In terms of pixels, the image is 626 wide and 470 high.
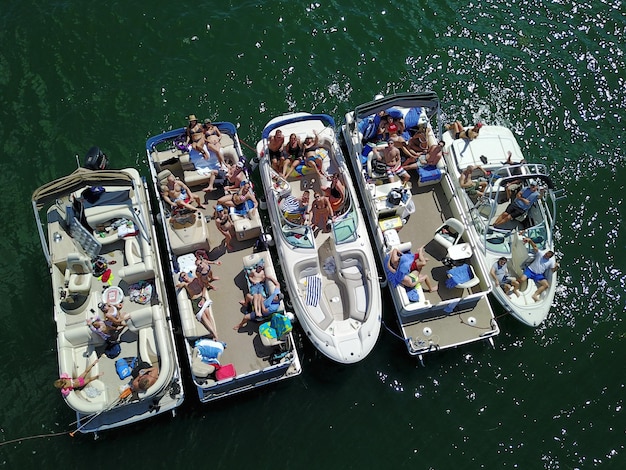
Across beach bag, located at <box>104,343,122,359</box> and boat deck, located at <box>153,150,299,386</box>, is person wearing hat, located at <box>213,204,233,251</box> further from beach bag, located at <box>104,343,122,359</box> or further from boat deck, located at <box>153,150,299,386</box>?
beach bag, located at <box>104,343,122,359</box>

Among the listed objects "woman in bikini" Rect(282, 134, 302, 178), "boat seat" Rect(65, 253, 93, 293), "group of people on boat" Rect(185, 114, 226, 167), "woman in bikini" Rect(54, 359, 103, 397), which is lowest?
"woman in bikini" Rect(54, 359, 103, 397)

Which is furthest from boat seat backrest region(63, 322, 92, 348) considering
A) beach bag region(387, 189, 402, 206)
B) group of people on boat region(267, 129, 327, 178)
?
beach bag region(387, 189, 402, 206)

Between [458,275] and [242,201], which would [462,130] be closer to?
[458,275]

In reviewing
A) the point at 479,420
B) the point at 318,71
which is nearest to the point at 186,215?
the point at 318,71

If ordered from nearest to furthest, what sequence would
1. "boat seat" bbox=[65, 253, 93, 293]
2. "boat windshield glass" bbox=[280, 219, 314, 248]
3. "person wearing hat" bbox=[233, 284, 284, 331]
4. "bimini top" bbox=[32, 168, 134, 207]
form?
"person wearing hat" bbox=[233, 284, 284, 331]
"boat seat" bbox=[65, 253, 93, 293]
"bimini top" bbox=[32, 168, 134, 207]
"boat windshield glass" bbox=[280, 219, 314, 248]

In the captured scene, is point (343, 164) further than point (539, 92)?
No

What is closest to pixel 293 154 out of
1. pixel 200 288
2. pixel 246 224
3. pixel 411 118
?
pixel 246 224

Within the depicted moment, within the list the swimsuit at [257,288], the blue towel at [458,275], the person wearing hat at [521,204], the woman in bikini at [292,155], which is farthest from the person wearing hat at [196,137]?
the person wearing hat at [521,204]

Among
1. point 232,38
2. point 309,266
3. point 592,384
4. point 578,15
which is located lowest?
point 592,384

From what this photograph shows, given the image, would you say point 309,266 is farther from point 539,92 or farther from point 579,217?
point 539,92
